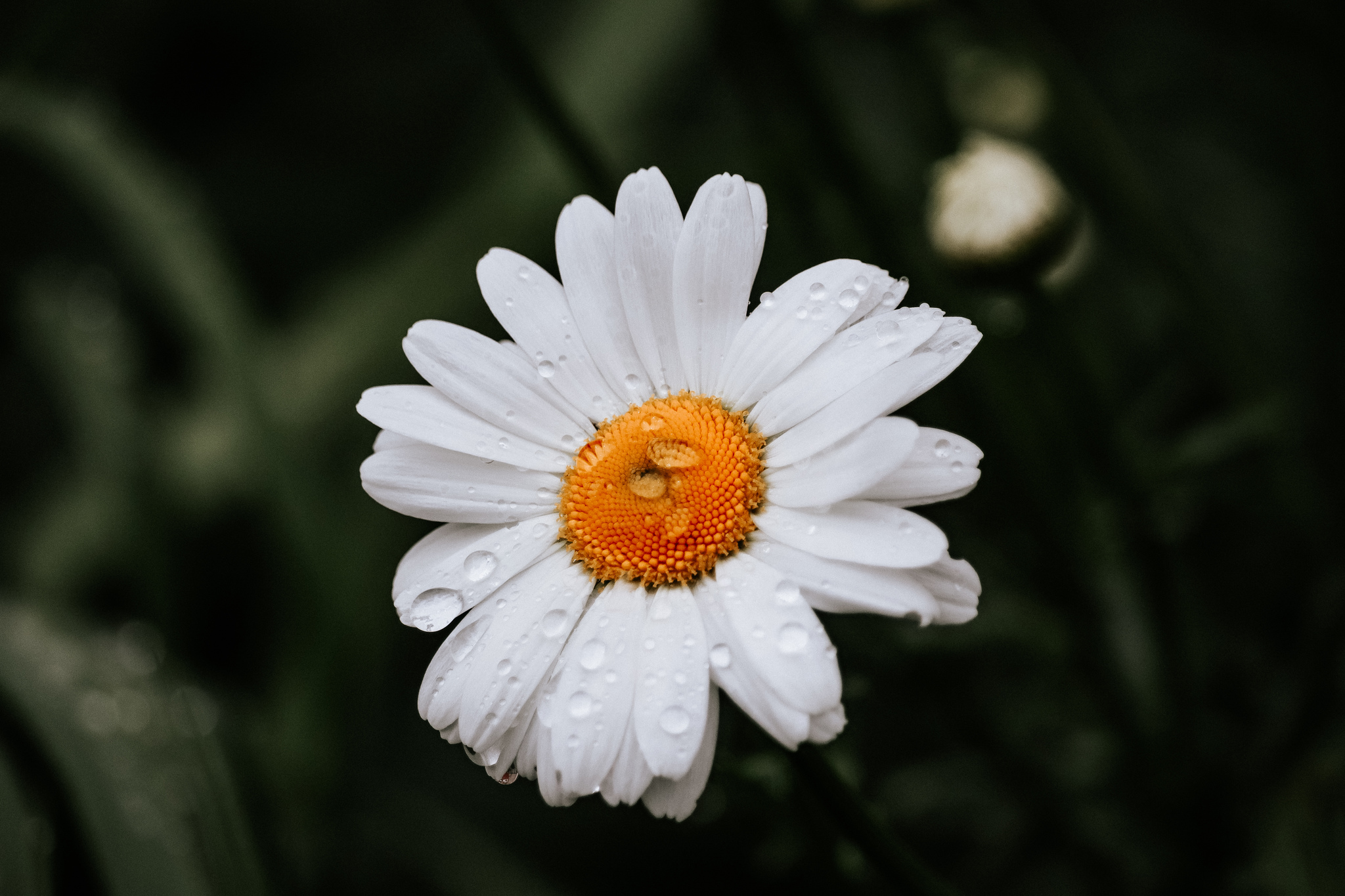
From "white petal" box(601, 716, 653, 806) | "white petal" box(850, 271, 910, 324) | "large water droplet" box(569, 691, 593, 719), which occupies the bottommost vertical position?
"white petal" box(601, 716, 653, 806)

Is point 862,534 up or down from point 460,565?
down

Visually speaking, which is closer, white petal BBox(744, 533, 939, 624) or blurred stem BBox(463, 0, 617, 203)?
white petal BBox(744, 533, 939, 624)

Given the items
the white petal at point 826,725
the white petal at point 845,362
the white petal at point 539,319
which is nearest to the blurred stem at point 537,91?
the white petal at point 539,319

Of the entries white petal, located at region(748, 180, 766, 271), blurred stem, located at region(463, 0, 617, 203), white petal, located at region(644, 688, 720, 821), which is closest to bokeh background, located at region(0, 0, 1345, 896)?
blurred stem, located at region(463, 0, 617, 203)

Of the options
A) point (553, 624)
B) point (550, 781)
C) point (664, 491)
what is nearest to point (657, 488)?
point (664, 491)

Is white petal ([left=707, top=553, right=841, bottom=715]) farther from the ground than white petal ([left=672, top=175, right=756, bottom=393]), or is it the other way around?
white petal ([left=672, top=175, right=756, bottom=393])

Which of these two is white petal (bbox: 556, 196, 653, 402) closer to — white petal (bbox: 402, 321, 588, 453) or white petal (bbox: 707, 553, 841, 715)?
white petal (bbox: 402, 321, 588, 453)

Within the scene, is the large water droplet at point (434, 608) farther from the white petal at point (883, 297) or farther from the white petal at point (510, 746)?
the white petal at point (883, 297)

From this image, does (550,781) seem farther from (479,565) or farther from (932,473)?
(932,473)
